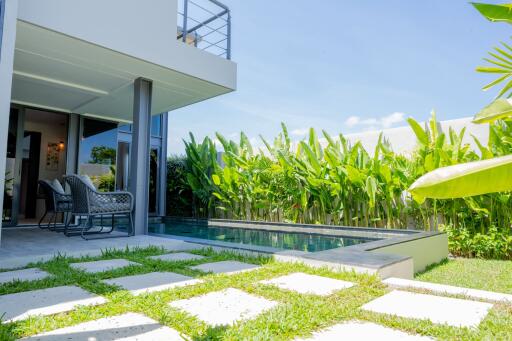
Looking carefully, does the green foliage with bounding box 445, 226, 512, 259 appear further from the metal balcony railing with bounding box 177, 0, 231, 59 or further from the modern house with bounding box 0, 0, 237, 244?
the metal balcony railing with bounding box 177, 0, 231, 59

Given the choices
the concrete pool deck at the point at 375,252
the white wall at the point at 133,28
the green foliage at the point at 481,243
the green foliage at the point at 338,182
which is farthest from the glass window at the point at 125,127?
the green foliage at the point at 481,243

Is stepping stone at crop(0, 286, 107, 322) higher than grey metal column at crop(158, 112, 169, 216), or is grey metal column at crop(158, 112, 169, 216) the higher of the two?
grey metal column at crop(158, 112, 169, 216)

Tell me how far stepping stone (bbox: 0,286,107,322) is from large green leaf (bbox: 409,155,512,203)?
228cm

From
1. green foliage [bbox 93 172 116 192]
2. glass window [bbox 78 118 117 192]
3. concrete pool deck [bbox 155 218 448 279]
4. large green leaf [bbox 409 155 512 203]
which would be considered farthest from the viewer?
green foliage [bbox 93 172 116 192]

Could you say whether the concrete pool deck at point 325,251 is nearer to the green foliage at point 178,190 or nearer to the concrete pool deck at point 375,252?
the concrete pool deck at point 375,252

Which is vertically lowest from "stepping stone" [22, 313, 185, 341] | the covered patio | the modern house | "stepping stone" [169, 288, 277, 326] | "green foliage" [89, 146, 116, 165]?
"stepping stone" [22, 313, 185, 341]

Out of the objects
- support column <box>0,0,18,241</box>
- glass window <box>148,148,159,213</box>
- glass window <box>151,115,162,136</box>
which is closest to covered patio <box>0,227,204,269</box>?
support column <box>0,0,18,241</box>

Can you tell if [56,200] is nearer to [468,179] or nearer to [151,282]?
[151,282]

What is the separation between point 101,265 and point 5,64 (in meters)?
2.38

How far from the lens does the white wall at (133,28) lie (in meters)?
4.30

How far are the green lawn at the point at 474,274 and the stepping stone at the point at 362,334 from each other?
2.48 meters

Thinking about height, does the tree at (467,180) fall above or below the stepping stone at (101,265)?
above

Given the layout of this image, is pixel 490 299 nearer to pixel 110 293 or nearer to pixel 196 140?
pixel 110 293

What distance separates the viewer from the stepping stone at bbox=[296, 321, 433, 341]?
1739mm
